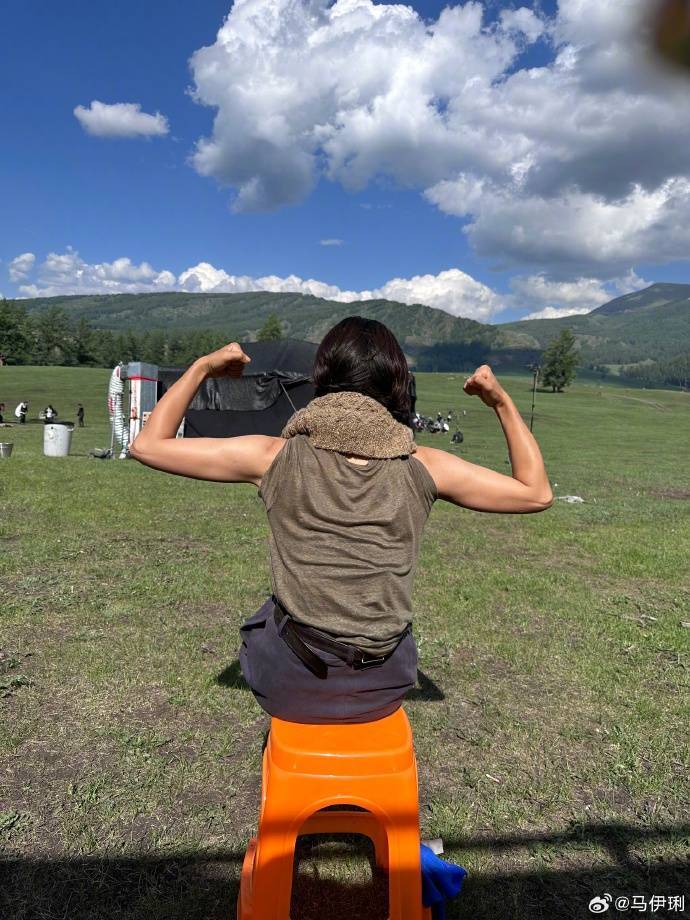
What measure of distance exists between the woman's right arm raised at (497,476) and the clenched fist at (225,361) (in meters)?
0.78

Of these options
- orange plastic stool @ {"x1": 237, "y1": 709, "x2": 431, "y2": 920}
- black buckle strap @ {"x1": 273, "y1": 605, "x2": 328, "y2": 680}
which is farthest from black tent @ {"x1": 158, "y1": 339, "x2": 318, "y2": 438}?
orange plastic stool @ {"x1": 237, "y1": 709, "x2": 431, "y2": 920}

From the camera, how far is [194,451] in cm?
213

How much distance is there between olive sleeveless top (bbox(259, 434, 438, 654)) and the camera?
2.04 metres

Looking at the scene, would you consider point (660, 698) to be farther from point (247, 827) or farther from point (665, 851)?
point (247, 827)

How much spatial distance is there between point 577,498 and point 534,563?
597cm

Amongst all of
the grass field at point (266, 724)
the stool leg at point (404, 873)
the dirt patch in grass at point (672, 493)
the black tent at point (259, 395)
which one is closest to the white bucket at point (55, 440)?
the black tent at point (259, 395)

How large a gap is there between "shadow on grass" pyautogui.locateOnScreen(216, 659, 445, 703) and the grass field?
2 centimetres

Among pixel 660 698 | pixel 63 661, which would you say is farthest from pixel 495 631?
pixel 63 661

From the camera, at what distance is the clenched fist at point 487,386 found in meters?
2.27

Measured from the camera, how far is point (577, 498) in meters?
13.1

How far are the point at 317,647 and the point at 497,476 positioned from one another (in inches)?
36.5

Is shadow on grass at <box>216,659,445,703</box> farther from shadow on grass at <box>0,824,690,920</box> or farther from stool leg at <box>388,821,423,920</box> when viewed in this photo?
stool leg at <box>388,821,423,920</box>

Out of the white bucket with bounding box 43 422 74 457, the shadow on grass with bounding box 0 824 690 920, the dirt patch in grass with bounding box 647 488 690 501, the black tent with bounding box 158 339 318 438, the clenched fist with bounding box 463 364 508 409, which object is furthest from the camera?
the black tent with bounding box 158 339 318 438

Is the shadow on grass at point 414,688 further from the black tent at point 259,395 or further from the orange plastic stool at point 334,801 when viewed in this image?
the black tent at point 259,395
